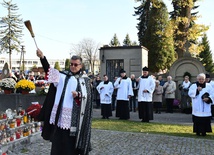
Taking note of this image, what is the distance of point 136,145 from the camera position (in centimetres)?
761

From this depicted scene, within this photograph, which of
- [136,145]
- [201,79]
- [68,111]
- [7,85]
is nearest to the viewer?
[68,111]

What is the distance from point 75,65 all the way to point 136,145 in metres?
3.67

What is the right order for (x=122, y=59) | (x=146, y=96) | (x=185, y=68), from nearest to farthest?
(x=146, y=96)
(x=185, y=68)
(x=122, y=59)

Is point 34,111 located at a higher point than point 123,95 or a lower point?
lower

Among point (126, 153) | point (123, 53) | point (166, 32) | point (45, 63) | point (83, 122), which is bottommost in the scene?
point (126, 153)

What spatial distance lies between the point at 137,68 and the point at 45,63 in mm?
13342

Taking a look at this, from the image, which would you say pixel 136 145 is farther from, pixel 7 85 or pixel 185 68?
pixel 185 68

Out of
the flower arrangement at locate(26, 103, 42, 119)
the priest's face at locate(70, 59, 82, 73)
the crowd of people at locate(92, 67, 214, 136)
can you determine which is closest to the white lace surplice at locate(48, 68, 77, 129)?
the priest's face at locate(70, 59, 82, 73)

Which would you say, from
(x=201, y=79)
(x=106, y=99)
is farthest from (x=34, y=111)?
(x=201, y=79)

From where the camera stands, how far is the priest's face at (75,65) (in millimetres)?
4727

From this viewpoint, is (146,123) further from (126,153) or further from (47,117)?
(47,117)

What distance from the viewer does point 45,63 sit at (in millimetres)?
4691

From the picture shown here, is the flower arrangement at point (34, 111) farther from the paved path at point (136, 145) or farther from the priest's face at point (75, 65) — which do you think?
the priest's face at point (75, 65)

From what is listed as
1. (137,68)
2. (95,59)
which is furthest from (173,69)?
(95,59)
